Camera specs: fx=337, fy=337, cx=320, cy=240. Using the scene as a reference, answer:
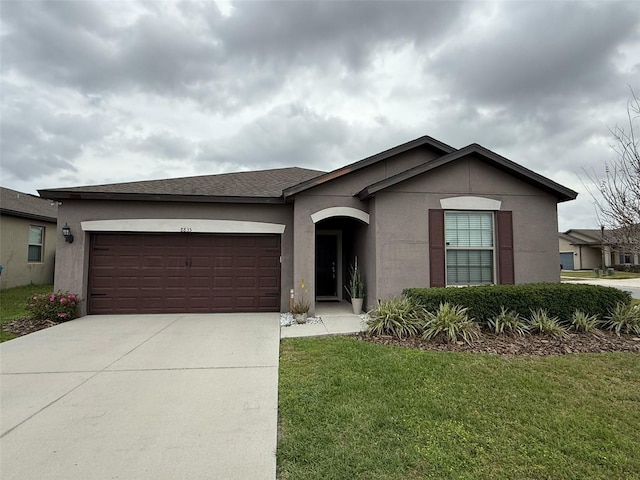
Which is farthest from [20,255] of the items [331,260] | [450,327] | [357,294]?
[450,327]

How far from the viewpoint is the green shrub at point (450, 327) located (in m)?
5.98

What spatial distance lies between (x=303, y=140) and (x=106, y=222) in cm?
1182

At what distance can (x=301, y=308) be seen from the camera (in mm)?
8203

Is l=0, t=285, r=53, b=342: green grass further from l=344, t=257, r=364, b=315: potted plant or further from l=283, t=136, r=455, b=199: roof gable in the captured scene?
l=344, t=257, r=364, b=315: potted plant

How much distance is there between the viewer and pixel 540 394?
3.90 m

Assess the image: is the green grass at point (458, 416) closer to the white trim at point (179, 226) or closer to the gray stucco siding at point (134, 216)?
Result: the gray stucco siding at point (134, 216)

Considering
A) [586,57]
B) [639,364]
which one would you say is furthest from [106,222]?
[586,57]

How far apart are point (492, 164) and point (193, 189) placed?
833 centimetres

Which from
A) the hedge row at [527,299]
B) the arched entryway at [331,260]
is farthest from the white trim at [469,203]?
the arched entryway at [331,260]

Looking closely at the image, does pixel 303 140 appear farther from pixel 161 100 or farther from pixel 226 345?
pixel 226 345

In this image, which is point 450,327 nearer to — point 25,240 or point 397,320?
point 397,320

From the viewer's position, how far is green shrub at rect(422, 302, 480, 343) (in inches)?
235

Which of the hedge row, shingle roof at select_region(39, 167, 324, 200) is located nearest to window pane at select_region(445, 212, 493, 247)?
the hedge row

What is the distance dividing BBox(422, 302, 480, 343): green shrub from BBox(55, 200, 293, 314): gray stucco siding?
4453 millimetres
